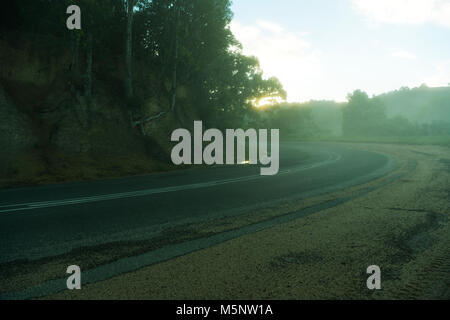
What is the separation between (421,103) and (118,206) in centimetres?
16963

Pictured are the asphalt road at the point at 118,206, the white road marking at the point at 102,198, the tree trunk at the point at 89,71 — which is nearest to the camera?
the asphalt road at the point at 118,206

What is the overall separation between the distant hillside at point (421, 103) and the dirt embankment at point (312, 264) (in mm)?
118374

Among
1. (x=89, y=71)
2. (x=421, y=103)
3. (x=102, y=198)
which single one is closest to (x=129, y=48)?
(x=89, y=71)

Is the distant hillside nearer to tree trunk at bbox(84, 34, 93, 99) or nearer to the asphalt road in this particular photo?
tree trunk at bbox(84, 34, 93, 99)

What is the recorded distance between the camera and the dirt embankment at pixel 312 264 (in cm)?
327

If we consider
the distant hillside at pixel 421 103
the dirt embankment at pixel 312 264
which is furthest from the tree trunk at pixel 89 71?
the distant hillside at pixel 421 103

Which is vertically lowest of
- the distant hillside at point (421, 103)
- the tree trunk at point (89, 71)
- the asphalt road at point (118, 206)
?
the asphalt road at point (118, 206)

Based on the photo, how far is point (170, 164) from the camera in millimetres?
18109

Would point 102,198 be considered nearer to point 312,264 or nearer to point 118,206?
point 118,206

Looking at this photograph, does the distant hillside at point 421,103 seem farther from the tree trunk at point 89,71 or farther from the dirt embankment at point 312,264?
the dirt embankment at point 312,264

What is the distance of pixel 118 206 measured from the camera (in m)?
7.46

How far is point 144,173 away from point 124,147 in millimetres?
3264

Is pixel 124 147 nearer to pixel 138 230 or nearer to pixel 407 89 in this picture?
pixel 138 230

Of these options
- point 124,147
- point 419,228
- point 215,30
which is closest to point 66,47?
point 124,147
